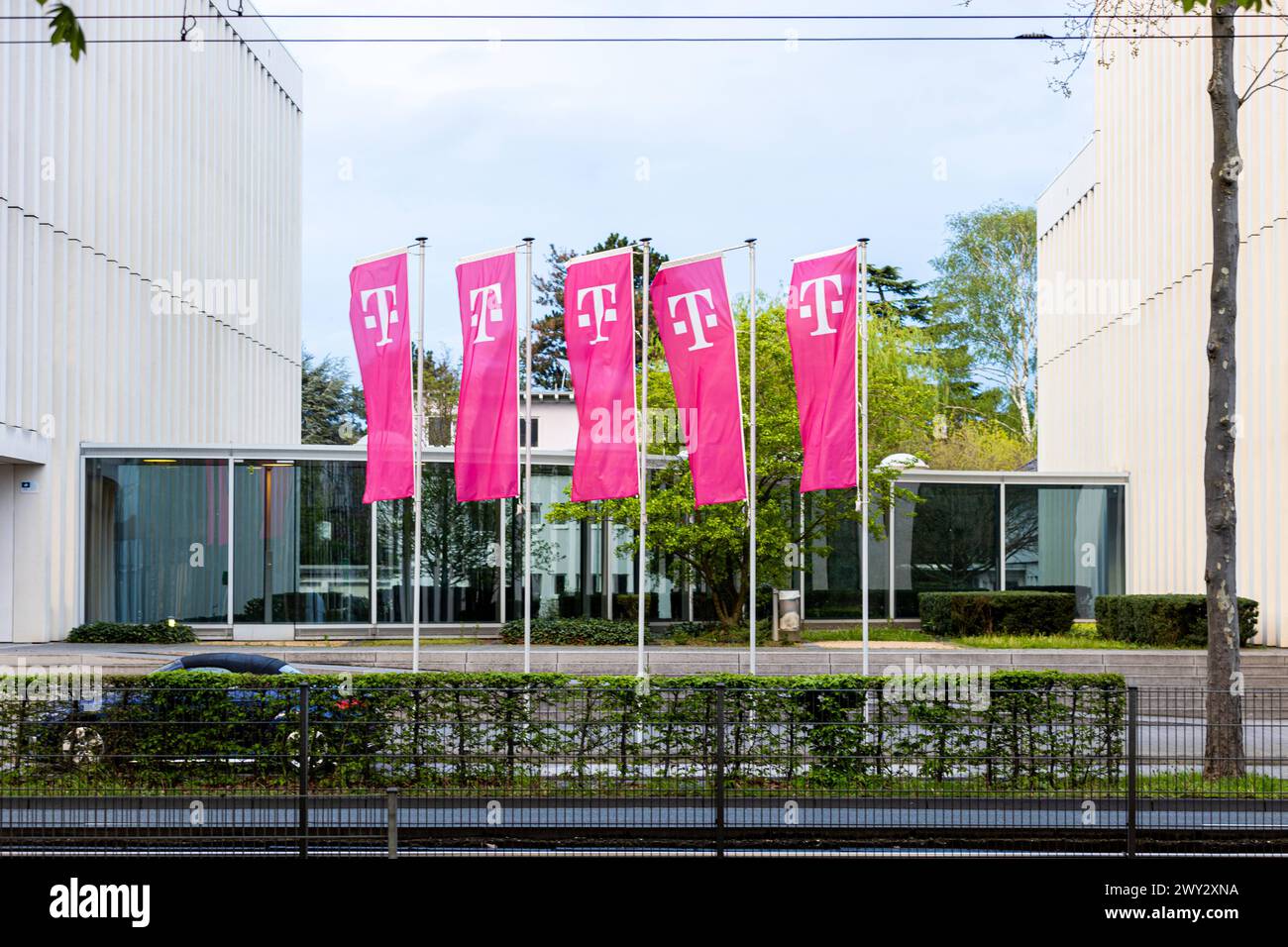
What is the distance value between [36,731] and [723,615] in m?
19.4

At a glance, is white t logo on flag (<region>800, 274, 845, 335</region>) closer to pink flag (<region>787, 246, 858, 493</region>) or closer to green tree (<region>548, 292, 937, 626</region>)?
pink flag (<region>787, 246, 858, 493</region>)

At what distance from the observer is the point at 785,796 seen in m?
13.1

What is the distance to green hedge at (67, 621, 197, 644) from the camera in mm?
30484

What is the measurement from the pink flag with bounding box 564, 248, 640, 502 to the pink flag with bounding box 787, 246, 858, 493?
2.52 metres

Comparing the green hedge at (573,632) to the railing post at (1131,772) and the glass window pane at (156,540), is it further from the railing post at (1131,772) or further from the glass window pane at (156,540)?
the railing post at (1131,772)

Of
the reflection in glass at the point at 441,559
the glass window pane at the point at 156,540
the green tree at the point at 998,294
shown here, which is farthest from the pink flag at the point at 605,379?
the green tree at the point at 998,294

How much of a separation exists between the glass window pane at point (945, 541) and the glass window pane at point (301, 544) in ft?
42.9

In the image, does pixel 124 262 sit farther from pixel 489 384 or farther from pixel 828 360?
pixel 828 360

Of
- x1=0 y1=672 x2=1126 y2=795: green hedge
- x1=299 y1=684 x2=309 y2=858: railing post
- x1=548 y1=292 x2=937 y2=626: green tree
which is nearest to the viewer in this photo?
x1=299 y1=684 x2=309 y2=858: railing post

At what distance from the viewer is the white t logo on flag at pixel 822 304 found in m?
20.2

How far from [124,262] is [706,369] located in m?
21.4

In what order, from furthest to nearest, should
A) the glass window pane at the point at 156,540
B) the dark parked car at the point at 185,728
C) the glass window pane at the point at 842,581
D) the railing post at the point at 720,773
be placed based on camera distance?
1. the glass window pane at the point at 842,581
2. the glass window pane at the point at 156,540
3. the dark parked car at the point at 185,728
4. the railing post at the point at 720,773

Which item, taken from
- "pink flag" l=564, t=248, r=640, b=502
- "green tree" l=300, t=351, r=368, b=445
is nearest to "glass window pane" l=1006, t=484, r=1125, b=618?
"pink flag" l=564, t=248, r=640, b=502
